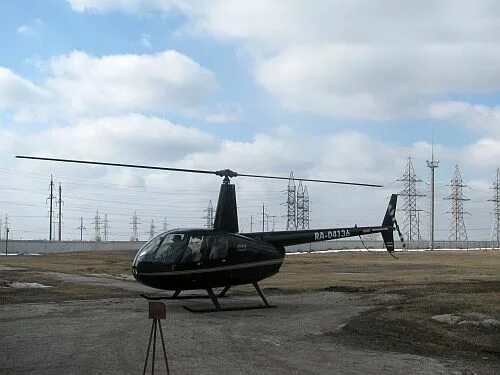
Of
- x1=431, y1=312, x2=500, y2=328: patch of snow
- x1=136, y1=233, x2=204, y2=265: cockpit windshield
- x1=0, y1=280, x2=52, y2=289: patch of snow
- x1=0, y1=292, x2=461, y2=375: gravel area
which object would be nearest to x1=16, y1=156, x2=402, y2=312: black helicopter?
x1=136, y1=233, x2=204, y2=265: cockpit windshield

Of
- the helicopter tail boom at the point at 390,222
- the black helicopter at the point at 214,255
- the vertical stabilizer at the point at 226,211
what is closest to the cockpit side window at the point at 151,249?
the black helicopter at the point at 214,255

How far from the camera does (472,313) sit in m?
16.4

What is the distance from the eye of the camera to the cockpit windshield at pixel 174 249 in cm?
1850

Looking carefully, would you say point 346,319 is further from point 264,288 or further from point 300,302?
point 264,288

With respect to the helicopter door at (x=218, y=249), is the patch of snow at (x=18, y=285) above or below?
below

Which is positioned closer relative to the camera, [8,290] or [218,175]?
[218,175]

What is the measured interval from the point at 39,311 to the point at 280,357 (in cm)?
974

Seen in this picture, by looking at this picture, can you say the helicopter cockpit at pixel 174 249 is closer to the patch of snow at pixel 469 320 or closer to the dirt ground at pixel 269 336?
the dirt ground at pixel 269 336

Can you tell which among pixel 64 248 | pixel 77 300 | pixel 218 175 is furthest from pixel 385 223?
pixel 64 248

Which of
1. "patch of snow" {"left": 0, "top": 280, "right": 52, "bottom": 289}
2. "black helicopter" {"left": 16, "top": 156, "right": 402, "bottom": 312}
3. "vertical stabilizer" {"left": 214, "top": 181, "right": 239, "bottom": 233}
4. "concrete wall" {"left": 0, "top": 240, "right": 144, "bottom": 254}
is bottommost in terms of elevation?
"concrete wall" {"left": 0, "top": 240, "right": 144, "bottom": 254}

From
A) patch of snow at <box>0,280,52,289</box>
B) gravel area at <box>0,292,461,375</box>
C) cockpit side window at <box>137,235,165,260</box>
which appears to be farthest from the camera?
patch of snow at <box>0,280,52,289</box>

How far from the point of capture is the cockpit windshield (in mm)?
18500

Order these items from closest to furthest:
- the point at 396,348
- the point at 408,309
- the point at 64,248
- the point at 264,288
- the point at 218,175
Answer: the point at 396,348 < the point at 408,309 < the point at 218,175 < the point at 264,288 < the point at 64,248

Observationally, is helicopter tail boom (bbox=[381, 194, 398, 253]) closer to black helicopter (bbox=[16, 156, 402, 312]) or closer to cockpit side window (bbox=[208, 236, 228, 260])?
black helicopter (bbox=[16, 156, 402, 312])
